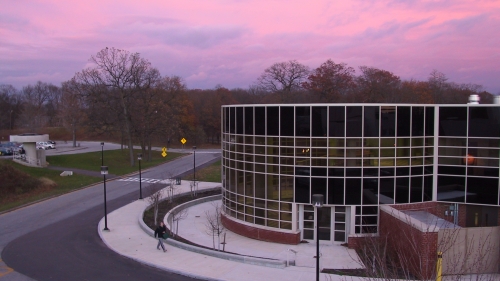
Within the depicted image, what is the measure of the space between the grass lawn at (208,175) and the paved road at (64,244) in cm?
872

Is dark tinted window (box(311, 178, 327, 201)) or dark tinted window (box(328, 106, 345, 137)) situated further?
Result: dark tinted window (box(311, 178, 327, 201))

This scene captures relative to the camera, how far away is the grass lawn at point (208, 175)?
1546 inches

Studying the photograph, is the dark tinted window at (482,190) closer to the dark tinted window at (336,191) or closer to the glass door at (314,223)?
the dark tinted window at (336,191)

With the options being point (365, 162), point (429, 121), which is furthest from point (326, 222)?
point (429, 121)

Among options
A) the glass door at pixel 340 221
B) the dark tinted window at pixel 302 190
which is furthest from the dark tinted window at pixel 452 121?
the dark tinted window at pixel 302 190

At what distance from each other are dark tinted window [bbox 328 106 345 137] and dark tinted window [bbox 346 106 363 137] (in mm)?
236

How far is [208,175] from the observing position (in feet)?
135

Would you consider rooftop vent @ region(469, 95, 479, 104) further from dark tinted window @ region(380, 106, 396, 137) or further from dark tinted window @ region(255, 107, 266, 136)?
dark tinted window @ region(255, 107, 266, 136)

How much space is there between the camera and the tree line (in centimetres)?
4872

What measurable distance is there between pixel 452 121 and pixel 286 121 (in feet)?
26.4

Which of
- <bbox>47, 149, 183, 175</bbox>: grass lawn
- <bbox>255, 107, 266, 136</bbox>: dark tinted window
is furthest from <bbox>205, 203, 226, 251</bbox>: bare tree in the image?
<bbox>47, 149, 183, 175</bbox>: grass lawn

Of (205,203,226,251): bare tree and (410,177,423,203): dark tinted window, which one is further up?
(410,177,423,203): dark tinted window

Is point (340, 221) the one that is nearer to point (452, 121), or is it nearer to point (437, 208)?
point (437, 208)

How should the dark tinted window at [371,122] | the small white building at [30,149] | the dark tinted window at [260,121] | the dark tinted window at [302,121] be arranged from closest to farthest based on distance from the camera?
the dark tinted window at [371,122], the dark tinted window at [302,121], the dark tinted window at [260,121], the small white building at [30,149]
